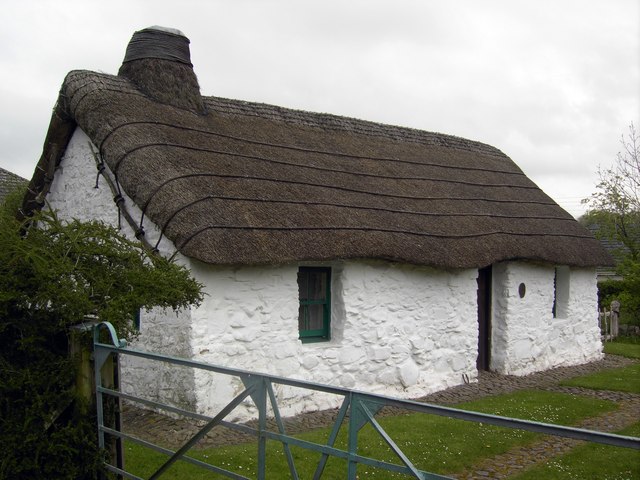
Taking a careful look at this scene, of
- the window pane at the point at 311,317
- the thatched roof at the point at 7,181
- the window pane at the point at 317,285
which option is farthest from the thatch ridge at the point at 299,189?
the thatched roof at the point at 7,181

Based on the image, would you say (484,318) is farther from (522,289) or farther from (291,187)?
(291,187)

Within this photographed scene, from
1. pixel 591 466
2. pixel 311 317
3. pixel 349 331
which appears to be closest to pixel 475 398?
pixel 349 331

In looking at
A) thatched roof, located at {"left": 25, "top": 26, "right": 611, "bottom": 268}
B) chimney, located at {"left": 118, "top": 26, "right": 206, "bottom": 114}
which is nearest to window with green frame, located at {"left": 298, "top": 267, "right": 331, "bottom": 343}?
thatched roof, located at {"left": 25, "top": 26, "right": 611, "bottom": 268}

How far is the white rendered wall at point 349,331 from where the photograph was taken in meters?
7.20

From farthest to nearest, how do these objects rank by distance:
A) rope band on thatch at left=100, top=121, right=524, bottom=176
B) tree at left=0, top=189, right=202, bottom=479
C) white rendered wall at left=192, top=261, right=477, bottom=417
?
rope band on thatch at left=100, top=121, right=524, bottom=176
white rendered wall at left=192, top=261, right=477, bottom=417
tree at left=0, top=189, right=202, bottom=479

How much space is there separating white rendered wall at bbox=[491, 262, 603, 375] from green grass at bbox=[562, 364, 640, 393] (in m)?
0.80

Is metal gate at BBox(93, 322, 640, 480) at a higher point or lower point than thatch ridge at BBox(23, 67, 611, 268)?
lower

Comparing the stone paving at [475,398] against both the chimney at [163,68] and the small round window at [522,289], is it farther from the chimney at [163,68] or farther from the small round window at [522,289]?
the chimney at [163,68]

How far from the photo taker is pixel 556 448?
21.6 feet

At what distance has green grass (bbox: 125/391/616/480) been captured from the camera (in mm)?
5656


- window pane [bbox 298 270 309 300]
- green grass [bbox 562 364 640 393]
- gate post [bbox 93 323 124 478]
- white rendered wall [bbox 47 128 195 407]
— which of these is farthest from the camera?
green grass [bbox 562 364 640 393]

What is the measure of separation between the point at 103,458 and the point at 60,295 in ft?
4.02

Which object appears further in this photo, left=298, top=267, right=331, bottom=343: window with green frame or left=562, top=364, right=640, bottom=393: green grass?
left=562, top=364, right=640, bottom=393: green grass

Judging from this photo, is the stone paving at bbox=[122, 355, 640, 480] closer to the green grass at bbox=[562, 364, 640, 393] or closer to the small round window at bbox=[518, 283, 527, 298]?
the green grass at bbox=[562, 364, 640, 393]
